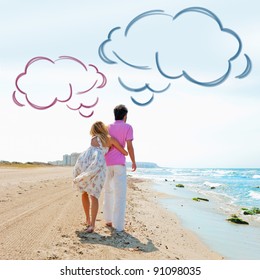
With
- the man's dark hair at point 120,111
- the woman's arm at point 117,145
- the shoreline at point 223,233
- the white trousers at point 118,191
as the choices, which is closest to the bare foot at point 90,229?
the white trousers at point 118,191

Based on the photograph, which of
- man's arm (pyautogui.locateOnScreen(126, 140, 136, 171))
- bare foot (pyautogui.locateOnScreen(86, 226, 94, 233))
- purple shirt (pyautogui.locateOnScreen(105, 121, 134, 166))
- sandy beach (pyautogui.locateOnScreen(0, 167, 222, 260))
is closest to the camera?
sandy beach (pyautogui.locateOnScreen(0, 167, 222, 260))

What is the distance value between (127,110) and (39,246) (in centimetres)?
274

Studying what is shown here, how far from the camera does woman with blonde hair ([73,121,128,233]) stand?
7.12 m

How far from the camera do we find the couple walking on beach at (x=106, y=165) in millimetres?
7141

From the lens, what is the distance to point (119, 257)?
5820mm

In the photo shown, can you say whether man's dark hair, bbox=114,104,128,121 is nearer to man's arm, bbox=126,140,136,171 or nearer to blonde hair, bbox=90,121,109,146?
blonde hair, bbox=90,121,109,146

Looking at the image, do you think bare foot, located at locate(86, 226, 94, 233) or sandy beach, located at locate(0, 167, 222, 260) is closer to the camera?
sandy beach, located at locate(0, 167, 222, 260)

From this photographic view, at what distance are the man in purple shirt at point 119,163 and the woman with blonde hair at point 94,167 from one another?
14 cm

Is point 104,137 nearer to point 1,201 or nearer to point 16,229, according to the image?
point 16,229

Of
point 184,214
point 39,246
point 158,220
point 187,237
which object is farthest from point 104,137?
point 184,214

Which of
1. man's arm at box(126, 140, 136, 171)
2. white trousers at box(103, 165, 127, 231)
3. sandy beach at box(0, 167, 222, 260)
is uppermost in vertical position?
man's arm at box(126, 140, 136, 171)

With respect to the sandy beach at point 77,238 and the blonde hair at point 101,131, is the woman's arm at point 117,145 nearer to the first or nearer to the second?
the blonde hair at point 101,131

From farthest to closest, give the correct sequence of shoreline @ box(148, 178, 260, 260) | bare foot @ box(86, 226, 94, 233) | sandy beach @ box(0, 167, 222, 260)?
shoreline @ box(148, 178, 260, 260) < bare foot @ box(86, 226, 94, 233) < sandy beach @ box(0, 167, 222, 260)

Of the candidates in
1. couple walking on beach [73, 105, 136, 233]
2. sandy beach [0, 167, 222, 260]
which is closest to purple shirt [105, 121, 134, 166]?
couple walking on beach [73, 105, 136, 233]
